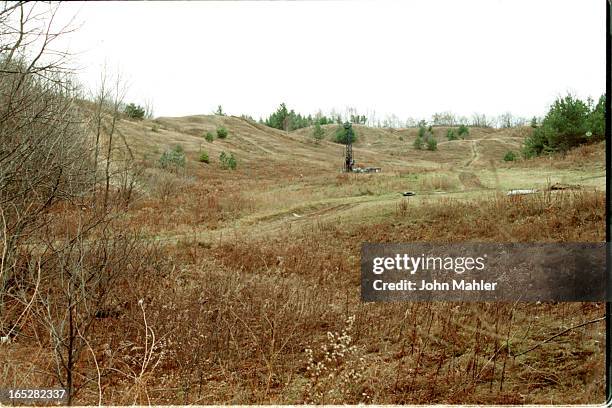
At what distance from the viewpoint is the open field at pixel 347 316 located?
220 cm

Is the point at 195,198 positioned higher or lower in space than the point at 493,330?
higher

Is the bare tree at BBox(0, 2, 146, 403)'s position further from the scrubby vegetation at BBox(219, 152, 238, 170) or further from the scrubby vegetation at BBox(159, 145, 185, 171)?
the scrubby vegetation at BBox(219, 152, 238, 170)

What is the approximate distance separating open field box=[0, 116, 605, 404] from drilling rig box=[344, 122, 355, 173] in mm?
92

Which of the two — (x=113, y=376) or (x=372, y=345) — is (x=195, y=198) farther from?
(x=372, y=345)

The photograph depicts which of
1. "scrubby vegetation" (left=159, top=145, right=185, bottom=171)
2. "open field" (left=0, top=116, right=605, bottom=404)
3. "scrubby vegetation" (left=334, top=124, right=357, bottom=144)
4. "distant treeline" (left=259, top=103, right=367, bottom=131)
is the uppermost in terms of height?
"distant treeline" (left=259, top=103, right=367, bottom=131)

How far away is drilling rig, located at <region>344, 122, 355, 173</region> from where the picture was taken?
125 inches

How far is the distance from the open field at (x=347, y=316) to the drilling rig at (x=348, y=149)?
0.30 ft

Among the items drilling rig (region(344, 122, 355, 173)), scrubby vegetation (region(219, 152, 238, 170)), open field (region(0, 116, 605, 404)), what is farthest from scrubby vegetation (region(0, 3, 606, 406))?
scrubby vegetation (region(219, 152, 238, 170))

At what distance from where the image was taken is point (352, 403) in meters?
2.17

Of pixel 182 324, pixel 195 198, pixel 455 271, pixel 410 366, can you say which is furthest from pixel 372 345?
pixel 195 198

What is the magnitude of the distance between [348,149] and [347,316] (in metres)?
1.63

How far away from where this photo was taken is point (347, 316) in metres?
2.35

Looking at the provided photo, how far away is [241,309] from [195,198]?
4.23 ft

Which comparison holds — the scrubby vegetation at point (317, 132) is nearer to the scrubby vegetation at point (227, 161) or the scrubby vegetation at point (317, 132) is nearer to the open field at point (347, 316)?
the open field at point (347, 316)
